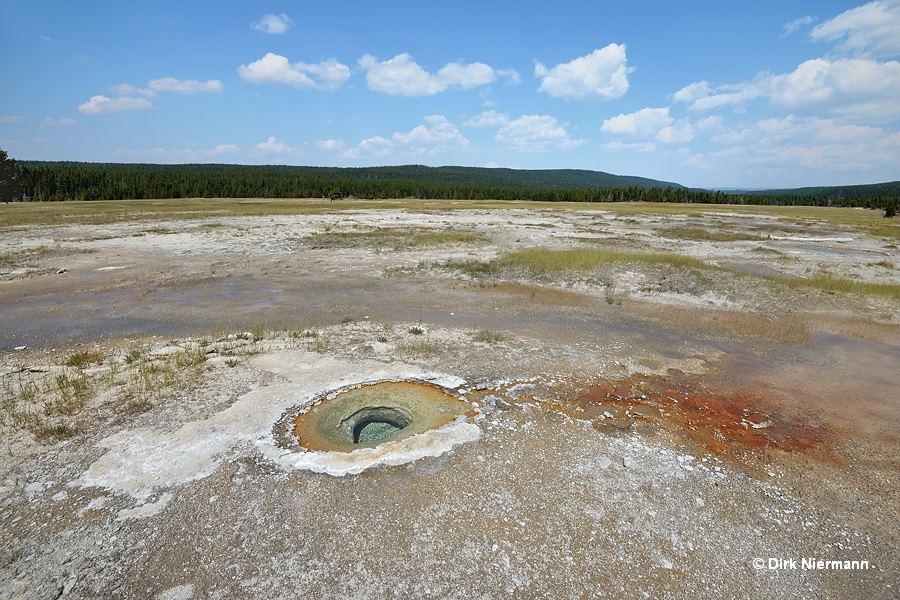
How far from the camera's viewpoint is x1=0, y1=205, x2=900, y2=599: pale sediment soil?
4.42 metres

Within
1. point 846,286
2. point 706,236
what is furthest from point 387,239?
point 706,236

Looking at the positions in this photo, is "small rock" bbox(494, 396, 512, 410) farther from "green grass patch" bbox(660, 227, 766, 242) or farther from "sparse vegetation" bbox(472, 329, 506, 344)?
"green grass patch" bbox(660, 227, 766, 242)

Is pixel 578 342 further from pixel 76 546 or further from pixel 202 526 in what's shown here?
pixel 76 546

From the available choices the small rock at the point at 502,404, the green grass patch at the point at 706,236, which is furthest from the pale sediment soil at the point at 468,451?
the green grass patch at the point at 706,236

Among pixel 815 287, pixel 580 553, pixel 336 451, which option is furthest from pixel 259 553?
pixel 815 287

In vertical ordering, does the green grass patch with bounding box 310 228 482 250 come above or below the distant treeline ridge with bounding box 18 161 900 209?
below

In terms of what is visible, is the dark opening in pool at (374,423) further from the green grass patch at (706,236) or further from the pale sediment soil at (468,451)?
the green grass patch at (706,236)

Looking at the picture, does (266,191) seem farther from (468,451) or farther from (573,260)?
(468,451)

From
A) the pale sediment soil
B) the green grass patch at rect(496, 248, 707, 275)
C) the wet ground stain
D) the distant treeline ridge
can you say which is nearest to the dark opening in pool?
the pale sediment soil

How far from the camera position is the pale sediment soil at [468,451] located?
14.5ft

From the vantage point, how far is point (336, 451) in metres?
6.20

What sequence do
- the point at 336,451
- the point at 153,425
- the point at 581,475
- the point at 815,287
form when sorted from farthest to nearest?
1. the point at 815,287
2. the point at 153,425
3. the point at 336,451
4. the point at 581,475

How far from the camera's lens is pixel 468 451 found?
6211 mm

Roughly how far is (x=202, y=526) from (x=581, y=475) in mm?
4508
